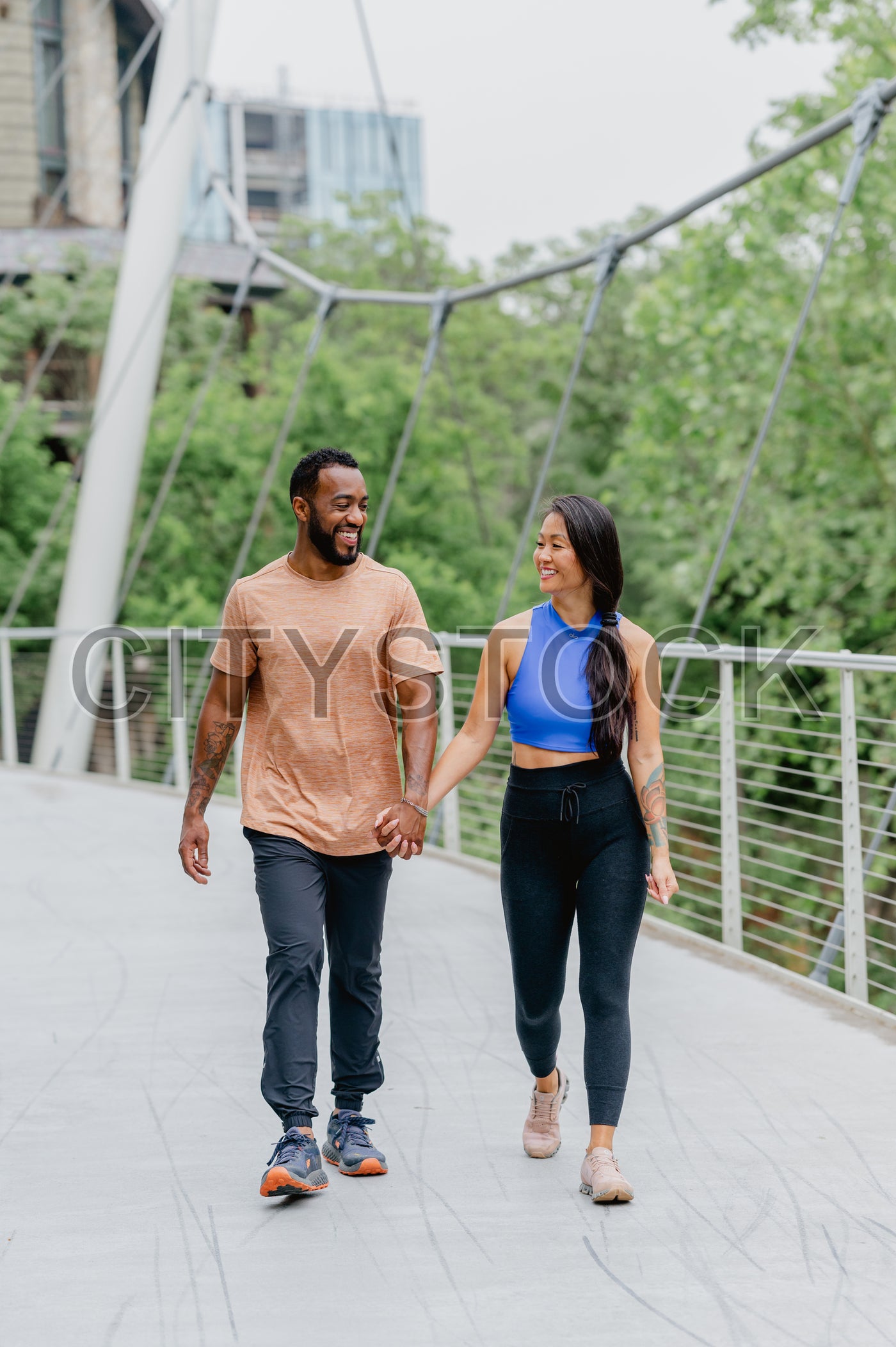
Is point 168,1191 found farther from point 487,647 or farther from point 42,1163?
point 487,647

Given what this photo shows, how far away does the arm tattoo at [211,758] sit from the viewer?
2859 mm

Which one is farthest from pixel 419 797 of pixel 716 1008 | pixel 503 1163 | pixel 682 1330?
pixel 716 1008

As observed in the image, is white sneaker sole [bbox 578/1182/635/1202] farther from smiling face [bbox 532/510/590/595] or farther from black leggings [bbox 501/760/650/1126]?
smiling face [bbox 532/510/590/595]

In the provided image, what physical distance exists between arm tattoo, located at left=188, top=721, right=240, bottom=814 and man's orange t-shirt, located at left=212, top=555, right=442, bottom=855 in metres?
0.12

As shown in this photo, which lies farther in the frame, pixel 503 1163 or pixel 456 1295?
pixel 503 1163

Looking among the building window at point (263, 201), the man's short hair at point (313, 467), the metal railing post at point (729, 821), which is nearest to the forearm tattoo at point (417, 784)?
the man's short hair at point (313, 467)

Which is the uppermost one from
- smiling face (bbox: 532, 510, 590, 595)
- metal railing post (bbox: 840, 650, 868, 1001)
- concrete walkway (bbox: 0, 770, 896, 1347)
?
smiling face (bbox: 532, 510, 590, 595)

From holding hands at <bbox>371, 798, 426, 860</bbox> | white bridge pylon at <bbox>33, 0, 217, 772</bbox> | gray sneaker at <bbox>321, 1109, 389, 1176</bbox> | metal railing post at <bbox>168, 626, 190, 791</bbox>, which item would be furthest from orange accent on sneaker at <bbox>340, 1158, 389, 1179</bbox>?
white bridge pylon at <bbox>33, 0, 217, 772</bbox>

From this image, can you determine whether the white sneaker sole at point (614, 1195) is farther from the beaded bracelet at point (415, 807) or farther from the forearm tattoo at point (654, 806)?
the beaded bracelet at point (415, 807)

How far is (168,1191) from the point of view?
2732mm

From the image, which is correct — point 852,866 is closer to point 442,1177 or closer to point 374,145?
point 442,1177

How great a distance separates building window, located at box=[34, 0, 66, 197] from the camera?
1257 inches

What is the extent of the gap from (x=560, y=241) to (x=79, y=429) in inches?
421

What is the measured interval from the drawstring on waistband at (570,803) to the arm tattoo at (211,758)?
62cm
